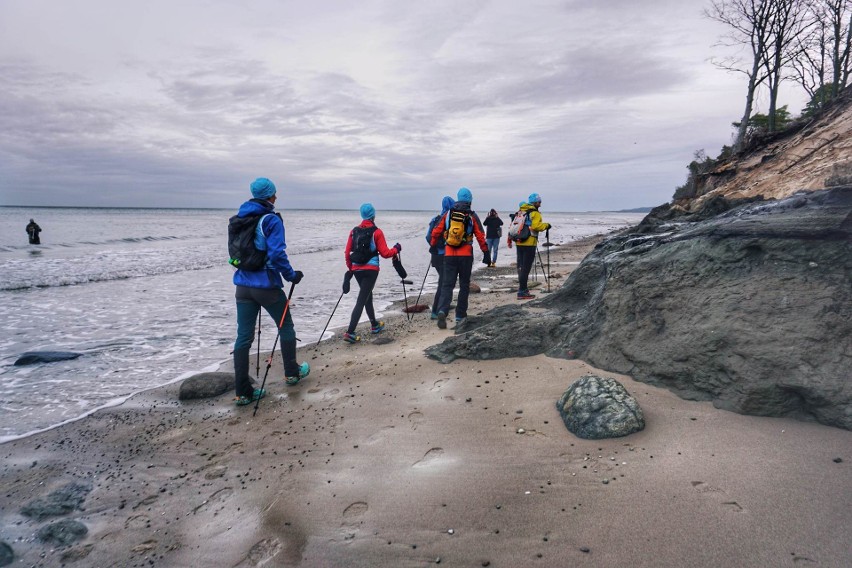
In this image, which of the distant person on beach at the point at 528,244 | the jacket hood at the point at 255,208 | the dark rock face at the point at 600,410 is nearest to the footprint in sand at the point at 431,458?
the dark rock face at the point at 600,410

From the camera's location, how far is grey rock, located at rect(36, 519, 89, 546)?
339cm

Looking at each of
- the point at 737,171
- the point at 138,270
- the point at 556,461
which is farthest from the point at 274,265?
the point at 138,270

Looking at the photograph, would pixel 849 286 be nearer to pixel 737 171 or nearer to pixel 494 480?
pixel 494 480

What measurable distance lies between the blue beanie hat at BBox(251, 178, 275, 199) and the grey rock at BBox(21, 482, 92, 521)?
3.50m

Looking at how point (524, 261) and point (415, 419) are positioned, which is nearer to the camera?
point (415, 419)

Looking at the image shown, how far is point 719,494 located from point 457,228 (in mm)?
5849

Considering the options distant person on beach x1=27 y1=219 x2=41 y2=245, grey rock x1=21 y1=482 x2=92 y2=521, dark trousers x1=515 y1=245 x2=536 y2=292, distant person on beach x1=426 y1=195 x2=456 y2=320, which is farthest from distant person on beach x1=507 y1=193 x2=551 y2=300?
distant person on beach x1=27 y1=219 x2=41 y2=245

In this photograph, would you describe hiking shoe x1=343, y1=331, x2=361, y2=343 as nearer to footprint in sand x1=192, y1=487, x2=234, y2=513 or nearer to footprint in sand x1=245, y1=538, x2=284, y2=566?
footprint in sand x1=192, y1=487, x2=234, y2=513

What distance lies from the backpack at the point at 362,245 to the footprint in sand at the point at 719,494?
20.1ft

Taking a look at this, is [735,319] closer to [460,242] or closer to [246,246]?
[460,242]

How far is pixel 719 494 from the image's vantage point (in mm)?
2871

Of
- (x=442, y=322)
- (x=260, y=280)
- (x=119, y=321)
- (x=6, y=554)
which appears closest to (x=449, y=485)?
(x=6, y=554)

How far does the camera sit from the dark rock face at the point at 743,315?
357 centimetres

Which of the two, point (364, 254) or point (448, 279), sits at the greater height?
point (364, 254)
